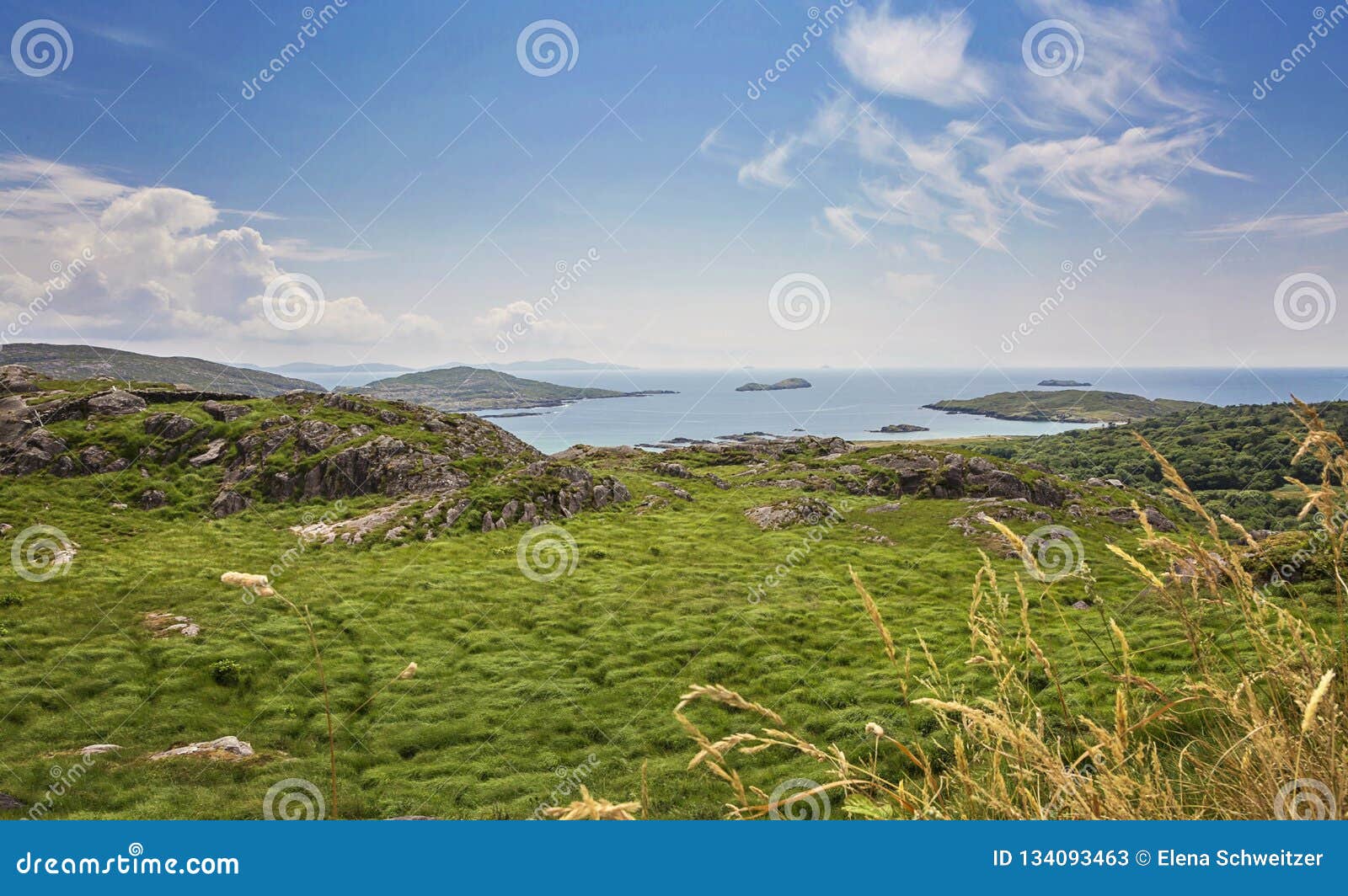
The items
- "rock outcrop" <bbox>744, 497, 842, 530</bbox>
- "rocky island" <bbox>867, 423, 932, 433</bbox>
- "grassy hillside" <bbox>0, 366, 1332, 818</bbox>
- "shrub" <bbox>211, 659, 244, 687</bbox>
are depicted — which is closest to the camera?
"grassy hillside" <bbox>0, 366, 1332, 818</bbox>

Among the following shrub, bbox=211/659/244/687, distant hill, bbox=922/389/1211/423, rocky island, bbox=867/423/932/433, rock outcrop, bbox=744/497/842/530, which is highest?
distant hill, bbox=922/389/1211/423

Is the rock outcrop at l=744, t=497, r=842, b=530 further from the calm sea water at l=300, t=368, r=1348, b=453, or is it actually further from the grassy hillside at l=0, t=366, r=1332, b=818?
the calm sea water at l=300, t=368, r=1348, b=453

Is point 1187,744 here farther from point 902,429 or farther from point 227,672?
point 902,429

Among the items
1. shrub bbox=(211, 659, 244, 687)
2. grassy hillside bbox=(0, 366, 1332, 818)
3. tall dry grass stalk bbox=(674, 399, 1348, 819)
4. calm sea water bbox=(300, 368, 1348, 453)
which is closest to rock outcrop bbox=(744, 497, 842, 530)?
grassy hillside bbox=(0, 366, 1332, 818)

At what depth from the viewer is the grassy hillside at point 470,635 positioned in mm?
12430

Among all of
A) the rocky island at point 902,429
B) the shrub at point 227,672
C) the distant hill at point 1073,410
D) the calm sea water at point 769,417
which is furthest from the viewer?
the distant hill at point 1073,410

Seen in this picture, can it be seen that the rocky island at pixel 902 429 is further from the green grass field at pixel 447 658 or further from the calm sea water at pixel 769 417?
the green grass field at pixel 447 658

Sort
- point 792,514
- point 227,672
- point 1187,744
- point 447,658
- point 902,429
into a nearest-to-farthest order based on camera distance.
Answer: point 1187,744 → point 227,672 → point 447,658 → point 792,514 → point 902,429

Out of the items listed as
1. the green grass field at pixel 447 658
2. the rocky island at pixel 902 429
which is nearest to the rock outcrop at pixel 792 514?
the green grass field at pixel 447 658

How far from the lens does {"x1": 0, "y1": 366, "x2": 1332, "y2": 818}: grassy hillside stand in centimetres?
1243

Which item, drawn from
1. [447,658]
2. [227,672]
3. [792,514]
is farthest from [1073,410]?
[227,672]

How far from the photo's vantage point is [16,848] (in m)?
3.15


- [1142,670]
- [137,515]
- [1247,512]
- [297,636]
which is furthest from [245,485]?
[1247,512]

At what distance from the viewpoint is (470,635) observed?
21.5 m
